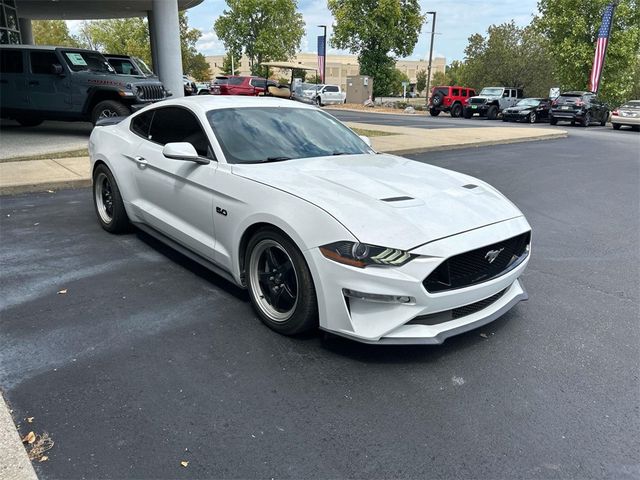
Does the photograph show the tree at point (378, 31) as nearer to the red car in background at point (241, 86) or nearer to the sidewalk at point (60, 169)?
the red car in background at point (241, 86)

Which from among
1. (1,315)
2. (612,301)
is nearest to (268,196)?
(1,315)

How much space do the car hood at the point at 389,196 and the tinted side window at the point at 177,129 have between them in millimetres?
606

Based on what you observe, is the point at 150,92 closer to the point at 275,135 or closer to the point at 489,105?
the point at 275,135

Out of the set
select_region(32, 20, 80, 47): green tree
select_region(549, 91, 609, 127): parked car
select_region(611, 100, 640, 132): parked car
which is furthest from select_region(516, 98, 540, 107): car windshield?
select_region(32, 20, 80, 47): green tree

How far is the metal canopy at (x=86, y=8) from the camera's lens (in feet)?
75.8

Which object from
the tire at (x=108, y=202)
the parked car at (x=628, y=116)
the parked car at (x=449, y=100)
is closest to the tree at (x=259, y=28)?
the parked car at (x=449, y=100)

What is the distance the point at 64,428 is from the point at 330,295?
5.06ft

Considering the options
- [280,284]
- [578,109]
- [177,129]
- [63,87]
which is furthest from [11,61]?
[578,109]

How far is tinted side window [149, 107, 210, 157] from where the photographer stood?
4165 millimetres

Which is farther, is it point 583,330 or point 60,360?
point 583,330

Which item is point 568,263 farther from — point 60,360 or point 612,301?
point 60,360

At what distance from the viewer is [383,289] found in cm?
288

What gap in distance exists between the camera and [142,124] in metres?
5.09

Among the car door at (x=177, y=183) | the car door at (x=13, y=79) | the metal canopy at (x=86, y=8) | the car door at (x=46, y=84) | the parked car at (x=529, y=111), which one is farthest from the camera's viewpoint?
the parked car at (x=529, y=111)
